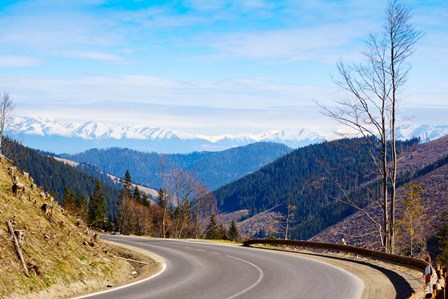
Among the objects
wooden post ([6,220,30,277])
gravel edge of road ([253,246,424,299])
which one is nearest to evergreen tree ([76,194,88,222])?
gravel edge of road ([253,246,424,299])

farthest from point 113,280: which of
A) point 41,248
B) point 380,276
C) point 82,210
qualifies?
point 82,210

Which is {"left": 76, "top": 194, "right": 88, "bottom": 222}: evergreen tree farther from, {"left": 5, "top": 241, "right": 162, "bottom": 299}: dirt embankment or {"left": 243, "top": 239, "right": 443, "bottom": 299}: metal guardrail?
{"left": 5, "top": 241, "right": 162, "bottom": 299}: dirt embankment

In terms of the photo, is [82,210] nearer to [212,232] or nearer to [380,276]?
[212,232]

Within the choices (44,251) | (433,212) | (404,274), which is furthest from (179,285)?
(433,212)

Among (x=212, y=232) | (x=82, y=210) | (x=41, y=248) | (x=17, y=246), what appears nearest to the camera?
(x=17, y=246)

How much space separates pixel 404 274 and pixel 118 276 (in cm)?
1122

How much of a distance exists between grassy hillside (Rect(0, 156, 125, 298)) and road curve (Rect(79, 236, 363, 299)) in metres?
1.81

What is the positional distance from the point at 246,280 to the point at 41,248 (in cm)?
705

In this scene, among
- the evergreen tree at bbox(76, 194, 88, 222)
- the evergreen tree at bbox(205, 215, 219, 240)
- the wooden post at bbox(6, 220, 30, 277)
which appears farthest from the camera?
the evergreen tree at bbox(205, 215, 219, 240)

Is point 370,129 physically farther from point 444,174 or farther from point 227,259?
point 444,174

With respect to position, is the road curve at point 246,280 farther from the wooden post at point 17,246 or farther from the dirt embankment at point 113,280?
the wooden post at point 17,246

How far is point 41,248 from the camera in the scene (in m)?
15.3

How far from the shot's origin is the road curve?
46.0ft

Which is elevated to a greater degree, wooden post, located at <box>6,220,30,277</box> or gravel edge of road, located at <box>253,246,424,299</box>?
wooden post, located at <box>6,220,30,277</box>
